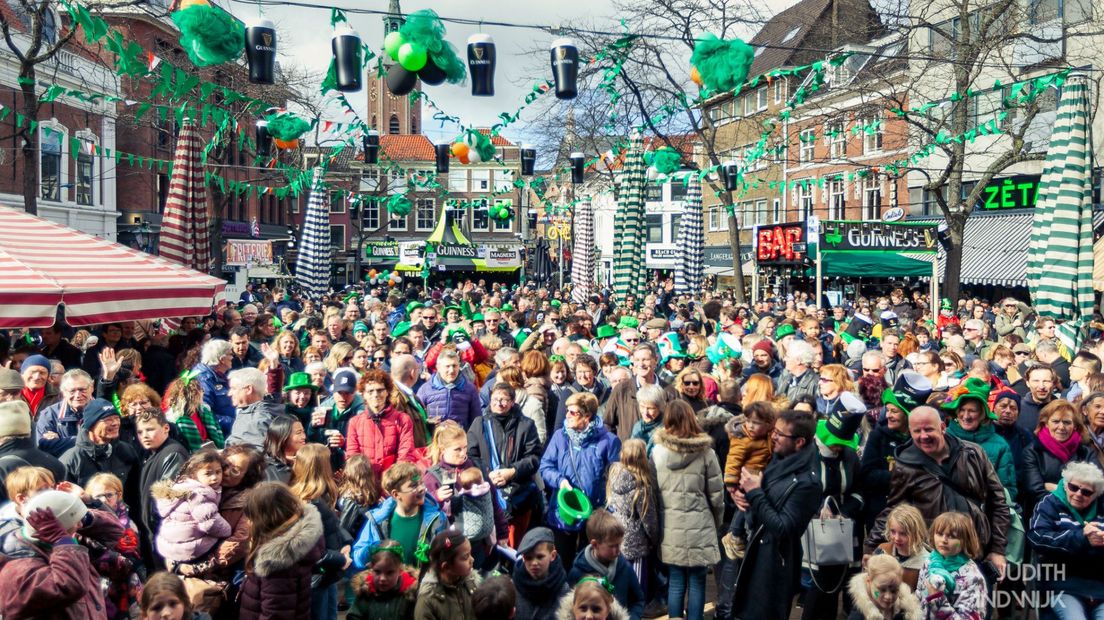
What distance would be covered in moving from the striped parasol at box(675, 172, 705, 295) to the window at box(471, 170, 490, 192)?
4844 centimetres

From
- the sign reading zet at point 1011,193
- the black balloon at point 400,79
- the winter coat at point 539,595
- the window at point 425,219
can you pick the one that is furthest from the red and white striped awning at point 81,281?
the window at point 425,219

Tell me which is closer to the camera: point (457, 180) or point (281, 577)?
point (281, 577)

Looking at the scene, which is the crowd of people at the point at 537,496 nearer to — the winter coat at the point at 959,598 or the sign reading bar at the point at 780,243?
the winter coat at the point at 959,598

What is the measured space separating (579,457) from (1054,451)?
2.96 metres

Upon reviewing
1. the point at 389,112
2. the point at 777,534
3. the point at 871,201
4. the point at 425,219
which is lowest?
the point at 777,534

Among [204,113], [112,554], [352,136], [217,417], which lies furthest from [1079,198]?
[352,136]

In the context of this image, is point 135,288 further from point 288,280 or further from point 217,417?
point 288,280

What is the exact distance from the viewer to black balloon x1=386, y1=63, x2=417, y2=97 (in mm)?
9320

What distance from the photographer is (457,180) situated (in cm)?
6550

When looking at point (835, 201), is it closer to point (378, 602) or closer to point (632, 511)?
point (632, 511)

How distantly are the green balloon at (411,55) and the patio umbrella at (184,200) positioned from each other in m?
3.99

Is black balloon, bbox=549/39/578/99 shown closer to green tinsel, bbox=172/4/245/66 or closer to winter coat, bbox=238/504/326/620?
green tinsel, bbox=172/4/245/66

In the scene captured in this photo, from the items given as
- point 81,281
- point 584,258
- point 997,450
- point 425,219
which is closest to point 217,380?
point 81,281

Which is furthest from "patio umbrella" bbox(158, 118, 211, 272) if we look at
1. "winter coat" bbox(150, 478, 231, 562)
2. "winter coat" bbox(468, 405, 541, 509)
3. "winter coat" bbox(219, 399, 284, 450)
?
"winter coat" bbox(150, 478, 231, 562)
